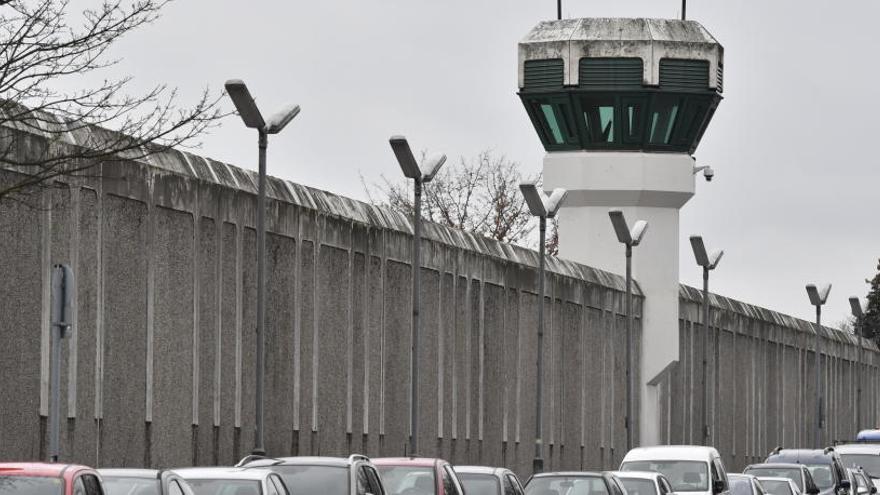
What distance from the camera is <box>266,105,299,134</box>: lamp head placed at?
102 ft

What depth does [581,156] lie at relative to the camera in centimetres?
6125

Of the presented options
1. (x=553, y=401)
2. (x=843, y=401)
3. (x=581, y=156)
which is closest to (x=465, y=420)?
(x=553, y=401)

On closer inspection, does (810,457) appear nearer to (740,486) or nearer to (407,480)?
(740,486)

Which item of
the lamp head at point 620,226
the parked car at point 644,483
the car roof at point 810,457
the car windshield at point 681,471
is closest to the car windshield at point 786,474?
the car roof at point 810,457

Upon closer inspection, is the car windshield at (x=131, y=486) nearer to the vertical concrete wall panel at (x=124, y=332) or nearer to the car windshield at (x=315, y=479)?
the car windshield at (x=315, y=479)

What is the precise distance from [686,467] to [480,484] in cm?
744

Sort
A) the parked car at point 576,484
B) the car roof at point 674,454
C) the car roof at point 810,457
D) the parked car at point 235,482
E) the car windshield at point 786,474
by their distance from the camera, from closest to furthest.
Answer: the parked car at point 235,482 < the parked car at point 576,484 < the car roof at point 674,454 < the car windshield at point 786,474 < the car roof at point 810,457

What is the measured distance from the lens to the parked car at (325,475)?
22.5m

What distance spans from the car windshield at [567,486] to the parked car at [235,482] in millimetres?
7887

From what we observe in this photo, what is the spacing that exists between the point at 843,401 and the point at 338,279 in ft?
197

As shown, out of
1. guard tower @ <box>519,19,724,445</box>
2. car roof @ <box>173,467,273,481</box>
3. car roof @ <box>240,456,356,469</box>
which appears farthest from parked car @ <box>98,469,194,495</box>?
guard tower @ <box>519,19,724,445</box>

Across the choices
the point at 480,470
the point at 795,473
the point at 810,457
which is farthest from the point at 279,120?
the point at 810,457

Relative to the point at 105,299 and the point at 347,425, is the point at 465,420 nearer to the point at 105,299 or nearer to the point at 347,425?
the point at 347,425

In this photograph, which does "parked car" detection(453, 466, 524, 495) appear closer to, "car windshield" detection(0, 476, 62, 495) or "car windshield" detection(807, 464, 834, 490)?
"car windshield" detection(0, 476, 62, 495)
